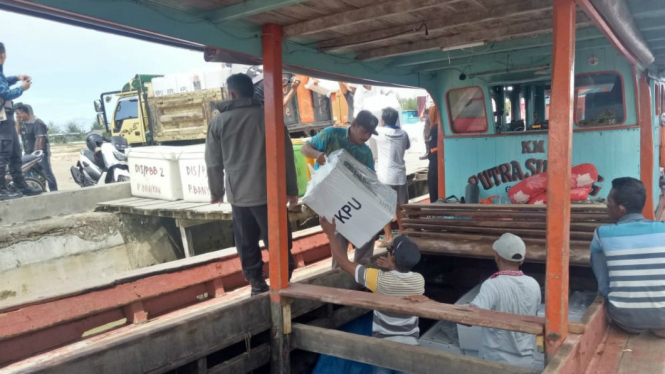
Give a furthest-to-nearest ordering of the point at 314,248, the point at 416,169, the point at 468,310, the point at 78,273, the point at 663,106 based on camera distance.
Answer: the point at 416,169 < the point at 78,273 < the point at 663,106 < the point at 314,248 < the point at 468,310

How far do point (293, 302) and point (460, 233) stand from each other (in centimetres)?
193

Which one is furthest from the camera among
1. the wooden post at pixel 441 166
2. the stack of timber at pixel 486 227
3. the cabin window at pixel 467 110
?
the wooden post at pixel 441 166

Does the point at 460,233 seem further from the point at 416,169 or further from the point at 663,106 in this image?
the point at 416,169

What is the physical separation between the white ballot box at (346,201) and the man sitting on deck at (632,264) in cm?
149

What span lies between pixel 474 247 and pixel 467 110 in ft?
7.59

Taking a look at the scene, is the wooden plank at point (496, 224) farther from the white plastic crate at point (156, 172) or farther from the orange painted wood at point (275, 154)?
the white plastic crate at point (156, 172)

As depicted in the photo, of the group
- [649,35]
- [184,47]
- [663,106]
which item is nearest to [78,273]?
[184,47]

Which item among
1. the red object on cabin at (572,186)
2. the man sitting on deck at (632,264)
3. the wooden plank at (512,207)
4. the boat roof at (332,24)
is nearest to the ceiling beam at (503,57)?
the boat roof at (332,24)

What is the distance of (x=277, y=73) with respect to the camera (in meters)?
3.36

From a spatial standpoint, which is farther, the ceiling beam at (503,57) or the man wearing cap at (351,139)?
the ceiling beam at (503,57)

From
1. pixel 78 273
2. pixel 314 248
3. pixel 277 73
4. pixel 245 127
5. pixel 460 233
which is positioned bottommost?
pixel 78 273

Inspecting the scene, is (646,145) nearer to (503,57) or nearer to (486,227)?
(503,57)

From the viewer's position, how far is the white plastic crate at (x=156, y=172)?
8656 millimetres

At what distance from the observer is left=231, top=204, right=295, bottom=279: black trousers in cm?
384
